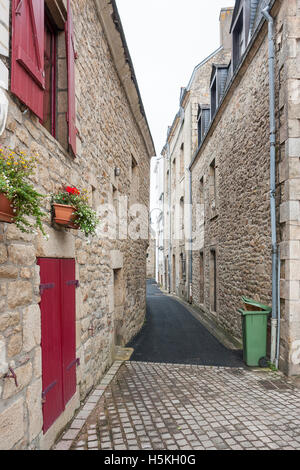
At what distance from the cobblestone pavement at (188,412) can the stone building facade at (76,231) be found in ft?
1.03

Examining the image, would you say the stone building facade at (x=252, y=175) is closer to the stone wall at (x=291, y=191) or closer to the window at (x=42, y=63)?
the stone wall at (x=291, y=191)

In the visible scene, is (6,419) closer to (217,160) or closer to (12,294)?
(12,294)

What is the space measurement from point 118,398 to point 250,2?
7751 mm

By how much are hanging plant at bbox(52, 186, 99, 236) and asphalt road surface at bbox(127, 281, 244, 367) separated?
3583 mm

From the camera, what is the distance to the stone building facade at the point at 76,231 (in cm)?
217

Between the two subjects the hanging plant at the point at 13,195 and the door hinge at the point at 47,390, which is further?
the door hinge at the point at 47,390

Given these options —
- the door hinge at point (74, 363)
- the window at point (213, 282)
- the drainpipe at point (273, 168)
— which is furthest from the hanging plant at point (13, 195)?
the window at point (213, 282)

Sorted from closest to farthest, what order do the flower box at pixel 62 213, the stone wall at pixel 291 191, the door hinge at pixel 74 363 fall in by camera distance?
1. the flower box at pixel 62 213
2. the door hinge at pixel 74 363
3. the stone wall at pixel 291 191

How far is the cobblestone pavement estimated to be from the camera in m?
3.08

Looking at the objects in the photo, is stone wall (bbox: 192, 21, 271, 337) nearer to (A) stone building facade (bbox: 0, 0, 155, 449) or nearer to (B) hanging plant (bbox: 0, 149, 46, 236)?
(A) stone building facade (bbox: 0, 0, 155, 449)

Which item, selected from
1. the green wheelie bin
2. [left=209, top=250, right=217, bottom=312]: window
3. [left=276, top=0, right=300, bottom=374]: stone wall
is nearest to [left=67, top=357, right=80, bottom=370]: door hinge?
the green wheelie bin

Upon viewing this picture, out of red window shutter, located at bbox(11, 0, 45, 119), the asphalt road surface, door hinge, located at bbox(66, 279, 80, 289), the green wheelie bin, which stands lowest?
the asphalt road surface

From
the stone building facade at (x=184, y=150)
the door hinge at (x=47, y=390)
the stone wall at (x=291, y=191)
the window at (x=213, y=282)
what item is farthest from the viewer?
the stone building facade at (x=184, y=150)

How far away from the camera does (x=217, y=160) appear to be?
9242mm
